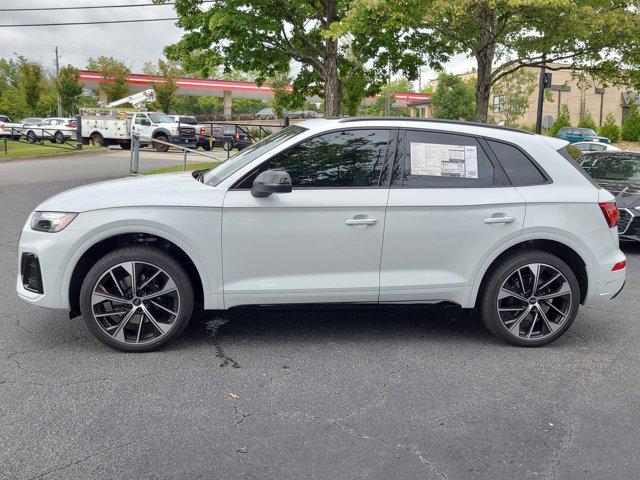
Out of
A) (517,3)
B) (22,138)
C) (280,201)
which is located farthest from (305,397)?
(22,138)

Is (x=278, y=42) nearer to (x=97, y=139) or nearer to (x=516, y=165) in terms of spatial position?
(x=516, y=165)

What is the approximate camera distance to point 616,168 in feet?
33.3

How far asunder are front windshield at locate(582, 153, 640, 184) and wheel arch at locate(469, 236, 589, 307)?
568 centimetres

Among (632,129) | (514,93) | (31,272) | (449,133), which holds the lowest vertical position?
(31,272)

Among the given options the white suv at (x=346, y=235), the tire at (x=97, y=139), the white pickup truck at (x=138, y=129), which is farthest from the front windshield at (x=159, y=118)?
the white suv at (x=346, y=235)

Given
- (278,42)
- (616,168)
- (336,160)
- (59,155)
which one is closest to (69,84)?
(59,155)

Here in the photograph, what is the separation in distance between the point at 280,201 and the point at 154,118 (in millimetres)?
29963

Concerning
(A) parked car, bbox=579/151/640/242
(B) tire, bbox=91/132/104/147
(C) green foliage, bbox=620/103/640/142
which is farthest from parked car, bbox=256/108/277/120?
(A) parked car, bbox=579/151/640/242

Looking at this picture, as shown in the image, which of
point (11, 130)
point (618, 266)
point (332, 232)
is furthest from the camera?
point (11, 130)

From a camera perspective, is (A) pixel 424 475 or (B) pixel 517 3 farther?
(B) pixel 517 3

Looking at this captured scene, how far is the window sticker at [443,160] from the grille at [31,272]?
282cm

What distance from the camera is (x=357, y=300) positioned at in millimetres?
4441

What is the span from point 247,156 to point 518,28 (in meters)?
14.6

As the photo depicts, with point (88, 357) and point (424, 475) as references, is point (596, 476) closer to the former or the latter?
point (424, 475)
